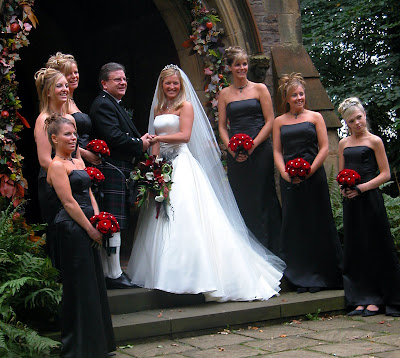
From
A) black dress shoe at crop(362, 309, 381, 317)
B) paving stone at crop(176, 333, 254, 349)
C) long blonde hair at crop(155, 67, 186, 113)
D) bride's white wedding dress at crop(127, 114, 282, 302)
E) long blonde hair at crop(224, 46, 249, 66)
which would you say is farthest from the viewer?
long blonde hair at crop(224, 46, 249, 66)

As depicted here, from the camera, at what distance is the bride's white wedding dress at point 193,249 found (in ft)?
20.7

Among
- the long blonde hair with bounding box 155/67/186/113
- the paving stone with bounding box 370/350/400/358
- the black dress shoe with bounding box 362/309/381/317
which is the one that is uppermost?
the long blonde hair with bounding box 155/67/186/113

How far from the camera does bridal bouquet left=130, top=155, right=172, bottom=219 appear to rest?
6543 mm

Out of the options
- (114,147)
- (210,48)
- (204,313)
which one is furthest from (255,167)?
(210,48)

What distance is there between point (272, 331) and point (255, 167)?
1940mm

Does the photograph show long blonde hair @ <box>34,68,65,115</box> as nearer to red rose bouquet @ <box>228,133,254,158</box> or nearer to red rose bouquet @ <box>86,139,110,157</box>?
red rose bouquet @ <box>86,139,110,157</box>

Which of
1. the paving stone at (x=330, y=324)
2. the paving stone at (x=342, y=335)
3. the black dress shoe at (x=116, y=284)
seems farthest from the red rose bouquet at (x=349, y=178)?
the black dress shoe at (x=116, y=284)

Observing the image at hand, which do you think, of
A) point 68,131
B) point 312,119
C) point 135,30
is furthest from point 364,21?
point 68,131

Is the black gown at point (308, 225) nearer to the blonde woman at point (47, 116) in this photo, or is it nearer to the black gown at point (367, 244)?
the black gown at point (367, 244)

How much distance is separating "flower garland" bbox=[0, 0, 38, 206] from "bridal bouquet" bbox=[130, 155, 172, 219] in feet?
3.48

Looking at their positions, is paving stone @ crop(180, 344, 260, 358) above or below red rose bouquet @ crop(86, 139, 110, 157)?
below

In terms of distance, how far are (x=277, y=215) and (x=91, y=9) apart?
5.37m

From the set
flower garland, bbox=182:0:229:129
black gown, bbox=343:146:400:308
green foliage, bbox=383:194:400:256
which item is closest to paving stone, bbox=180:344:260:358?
black gown, bbox=343:146:400:308

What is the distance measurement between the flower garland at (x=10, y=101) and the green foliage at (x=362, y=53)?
8.56 m
